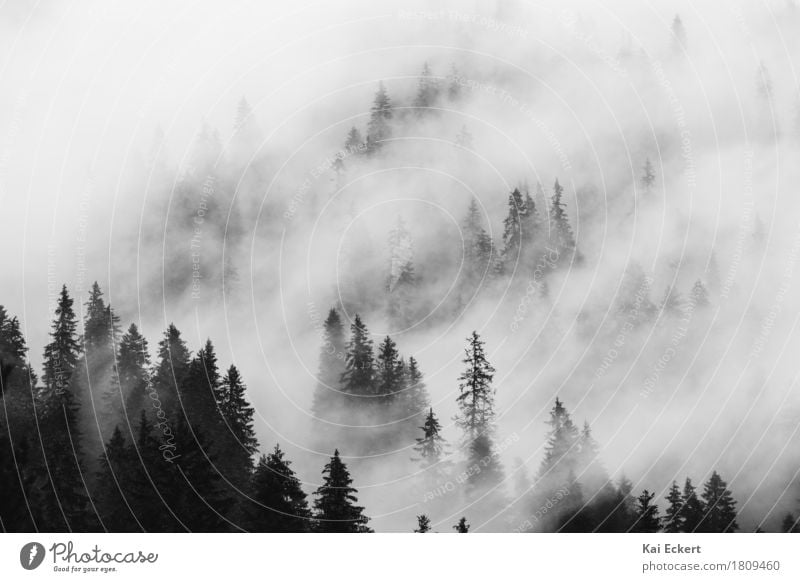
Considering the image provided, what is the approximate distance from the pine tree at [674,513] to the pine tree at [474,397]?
6.03m

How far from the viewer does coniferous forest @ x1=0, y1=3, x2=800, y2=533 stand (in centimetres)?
2859

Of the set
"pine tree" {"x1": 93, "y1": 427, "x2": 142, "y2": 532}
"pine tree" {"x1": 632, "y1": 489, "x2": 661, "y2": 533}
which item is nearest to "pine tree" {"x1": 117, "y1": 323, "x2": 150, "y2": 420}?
"pine tree" {"x1": 93, "y1": 427, "x2": 142, "y2": 532}

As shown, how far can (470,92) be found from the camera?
1399 inches

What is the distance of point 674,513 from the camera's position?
88.2 ft

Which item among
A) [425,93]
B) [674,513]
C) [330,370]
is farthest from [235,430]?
[674,513]

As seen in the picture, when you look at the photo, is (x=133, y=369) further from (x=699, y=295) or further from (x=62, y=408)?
(x=699, y=295)

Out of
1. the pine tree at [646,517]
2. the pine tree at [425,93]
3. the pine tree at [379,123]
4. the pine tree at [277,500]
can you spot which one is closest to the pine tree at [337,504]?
the pine tree at [277,500]

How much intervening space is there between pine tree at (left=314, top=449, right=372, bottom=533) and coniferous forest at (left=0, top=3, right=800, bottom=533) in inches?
3.1

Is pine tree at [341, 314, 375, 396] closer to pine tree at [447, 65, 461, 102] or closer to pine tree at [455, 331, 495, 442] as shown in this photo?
pine tree at [455, 331, 495, 442]

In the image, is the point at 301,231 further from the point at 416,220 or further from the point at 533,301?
the point at 533,301
